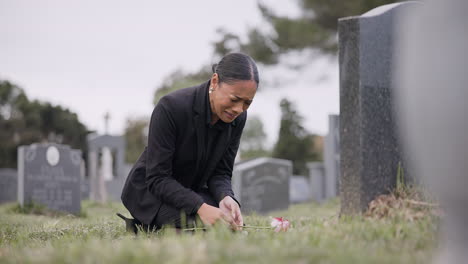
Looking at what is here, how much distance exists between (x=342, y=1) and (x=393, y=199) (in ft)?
52.6

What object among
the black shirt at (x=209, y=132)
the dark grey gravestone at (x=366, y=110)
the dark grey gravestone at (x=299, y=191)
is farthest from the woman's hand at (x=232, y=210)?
the dark grey gravestone at (x=299, y=191)

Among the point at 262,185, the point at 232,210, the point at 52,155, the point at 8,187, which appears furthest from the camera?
the point at 8,187

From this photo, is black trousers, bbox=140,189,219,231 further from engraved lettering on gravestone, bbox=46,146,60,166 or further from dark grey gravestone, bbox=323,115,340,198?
dark grey gravestone, bbox=323,115,340,198

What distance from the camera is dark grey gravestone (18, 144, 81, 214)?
9.06 m

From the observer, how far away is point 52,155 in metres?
9.49

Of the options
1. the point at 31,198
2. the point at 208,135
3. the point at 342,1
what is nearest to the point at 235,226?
the point at 208,135

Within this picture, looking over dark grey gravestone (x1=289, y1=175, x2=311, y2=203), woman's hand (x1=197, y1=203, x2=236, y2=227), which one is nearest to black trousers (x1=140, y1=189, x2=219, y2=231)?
woman's hand (x1=197, y1=203, x2=236, y2=227)

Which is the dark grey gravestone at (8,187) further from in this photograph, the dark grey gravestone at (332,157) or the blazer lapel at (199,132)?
the blazer lapel at (199,132)

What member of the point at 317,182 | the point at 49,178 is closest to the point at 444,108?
the point at 49,178

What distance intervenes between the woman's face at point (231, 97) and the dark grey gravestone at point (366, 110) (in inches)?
22.0

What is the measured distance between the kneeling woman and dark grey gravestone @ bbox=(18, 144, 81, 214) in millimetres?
5615

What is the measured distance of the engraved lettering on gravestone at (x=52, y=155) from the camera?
945 centimetres

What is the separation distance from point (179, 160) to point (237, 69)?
775 millimetres

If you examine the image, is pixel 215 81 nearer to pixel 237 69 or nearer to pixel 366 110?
pixel 237 69
